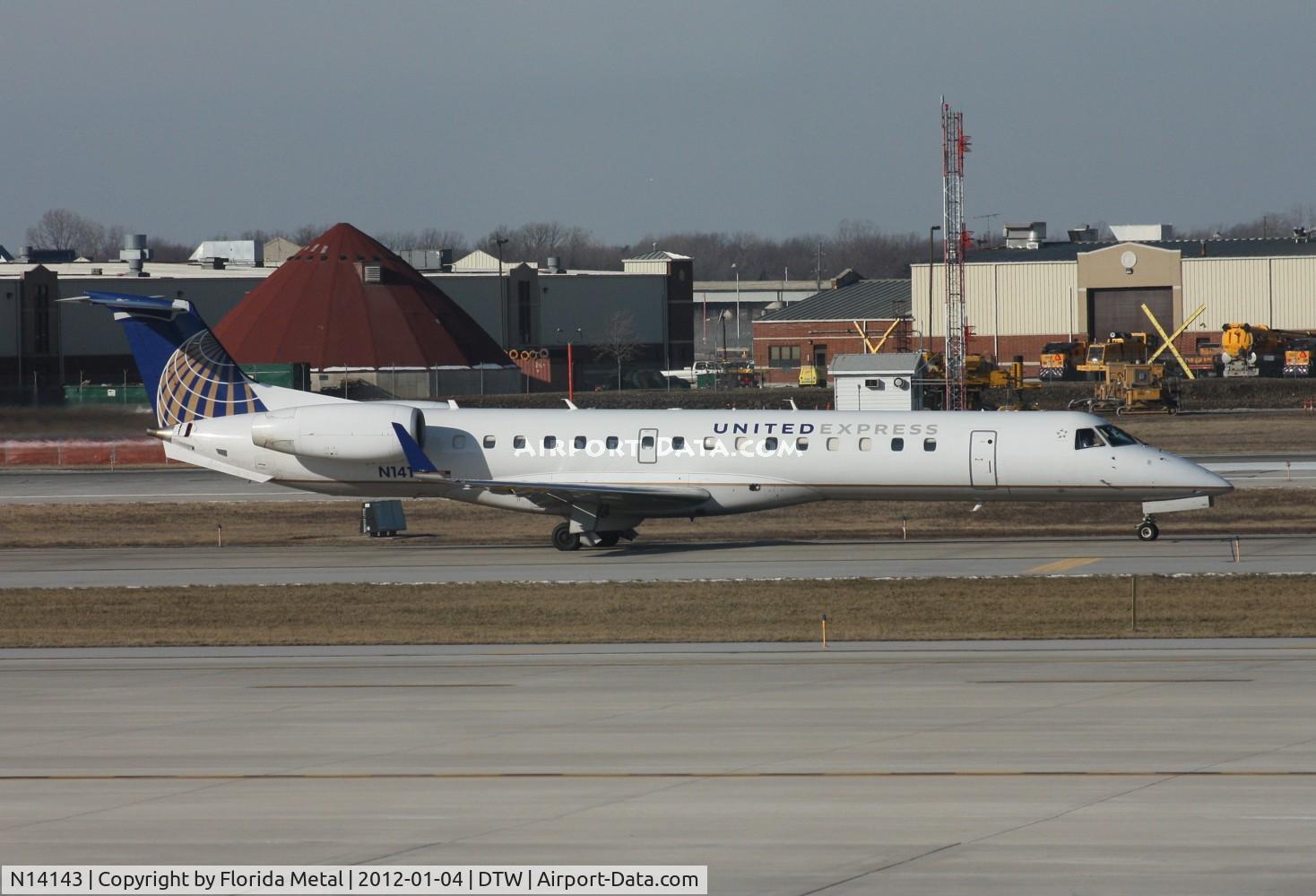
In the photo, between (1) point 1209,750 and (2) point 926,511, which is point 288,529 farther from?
(1) point 1209,750

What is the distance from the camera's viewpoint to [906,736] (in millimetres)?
16406

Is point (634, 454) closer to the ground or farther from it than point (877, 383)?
closer to the ground

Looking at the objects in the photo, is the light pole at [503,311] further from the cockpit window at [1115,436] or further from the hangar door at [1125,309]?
the cockpit window at [1115,436]

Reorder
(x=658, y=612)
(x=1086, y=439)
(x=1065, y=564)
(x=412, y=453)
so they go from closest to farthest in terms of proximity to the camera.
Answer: (x=658, y=612) → (x=1065, y=564) → (x=1086, y=439) → (x=412, y=453)

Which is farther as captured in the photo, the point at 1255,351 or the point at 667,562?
the point at 1255,351

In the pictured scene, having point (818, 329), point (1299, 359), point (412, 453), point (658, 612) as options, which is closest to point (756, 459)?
point (412, 453)

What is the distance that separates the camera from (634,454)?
35.9 meters

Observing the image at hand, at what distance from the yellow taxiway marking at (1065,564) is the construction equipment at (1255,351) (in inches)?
2496

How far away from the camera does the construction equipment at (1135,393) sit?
255 feet

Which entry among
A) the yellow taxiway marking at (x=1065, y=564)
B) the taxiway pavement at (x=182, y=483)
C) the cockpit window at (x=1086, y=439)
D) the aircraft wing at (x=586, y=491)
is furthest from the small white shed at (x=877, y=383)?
the yellow taxiway marking at (x=1065, y=564)

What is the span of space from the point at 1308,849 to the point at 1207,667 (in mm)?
8744

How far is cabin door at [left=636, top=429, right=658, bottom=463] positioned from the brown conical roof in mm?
62338

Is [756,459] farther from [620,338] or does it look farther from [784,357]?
[620,338]

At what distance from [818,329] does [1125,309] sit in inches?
1018
